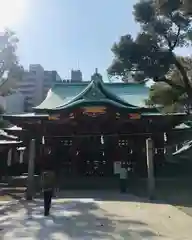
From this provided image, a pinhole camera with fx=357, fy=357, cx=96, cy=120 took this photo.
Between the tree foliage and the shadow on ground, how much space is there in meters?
5.62

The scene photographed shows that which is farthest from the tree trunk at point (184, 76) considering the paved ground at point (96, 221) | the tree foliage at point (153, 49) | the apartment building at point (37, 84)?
the apartment building at point (37, 84)

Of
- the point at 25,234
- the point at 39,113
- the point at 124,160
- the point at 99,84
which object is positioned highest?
the point at 99,84

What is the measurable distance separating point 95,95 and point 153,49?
655 cm

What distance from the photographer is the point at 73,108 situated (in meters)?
19.4

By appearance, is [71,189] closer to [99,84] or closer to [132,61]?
[99,84]

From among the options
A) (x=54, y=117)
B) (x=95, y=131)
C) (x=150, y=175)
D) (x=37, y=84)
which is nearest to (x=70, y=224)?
(x=150, y=175)

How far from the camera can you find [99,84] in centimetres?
2152

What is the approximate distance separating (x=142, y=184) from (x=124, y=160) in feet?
7.79

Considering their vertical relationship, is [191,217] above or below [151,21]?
below

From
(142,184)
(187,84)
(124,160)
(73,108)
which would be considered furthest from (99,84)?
(187,84)

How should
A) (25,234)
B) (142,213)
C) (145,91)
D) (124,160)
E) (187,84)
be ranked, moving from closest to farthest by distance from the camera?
1. (25,234)
2. (142,213)
3. (187,84)
4. (124,160)
5. (145,91)

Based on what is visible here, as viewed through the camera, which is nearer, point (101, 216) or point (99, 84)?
point (101, 216)

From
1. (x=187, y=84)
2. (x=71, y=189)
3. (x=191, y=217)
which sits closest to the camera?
(x=191, y=217)

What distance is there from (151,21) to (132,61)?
6.06 feet
